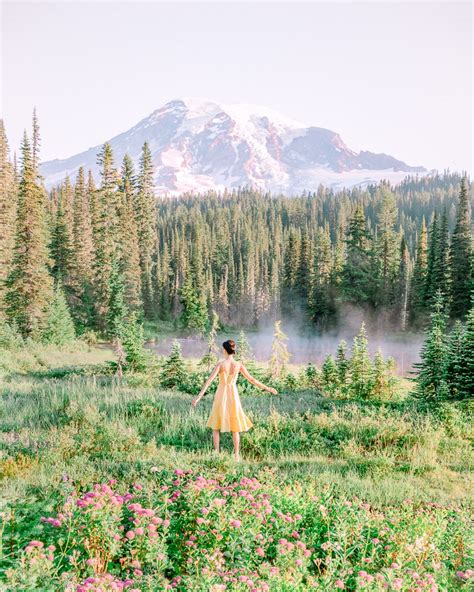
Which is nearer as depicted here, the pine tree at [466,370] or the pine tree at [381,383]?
the pine tree at [466,370]

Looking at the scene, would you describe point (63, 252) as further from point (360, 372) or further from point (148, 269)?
point (360, 372)

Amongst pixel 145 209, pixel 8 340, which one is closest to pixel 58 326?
pixel 8 340

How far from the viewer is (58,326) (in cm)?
3847

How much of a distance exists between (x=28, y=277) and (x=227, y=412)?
3300 cm

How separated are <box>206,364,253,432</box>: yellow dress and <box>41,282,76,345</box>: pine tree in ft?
100.0

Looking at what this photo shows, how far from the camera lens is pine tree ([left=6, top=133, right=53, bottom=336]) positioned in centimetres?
3638

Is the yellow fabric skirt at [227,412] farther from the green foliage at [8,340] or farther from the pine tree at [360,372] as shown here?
the green foliage at [8,340]

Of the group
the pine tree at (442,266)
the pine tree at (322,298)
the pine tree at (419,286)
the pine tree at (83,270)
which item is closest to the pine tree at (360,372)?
the pine tree at (442,266)

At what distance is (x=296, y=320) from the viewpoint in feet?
230

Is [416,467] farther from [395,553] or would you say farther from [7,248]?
[7,248]

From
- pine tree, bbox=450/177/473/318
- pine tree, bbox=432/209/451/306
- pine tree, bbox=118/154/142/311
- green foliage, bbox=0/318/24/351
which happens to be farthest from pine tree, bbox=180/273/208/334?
green foliage, bbox=0/318/24/351

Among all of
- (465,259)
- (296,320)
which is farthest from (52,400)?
(296,320)

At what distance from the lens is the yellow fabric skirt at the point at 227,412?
27.0ft

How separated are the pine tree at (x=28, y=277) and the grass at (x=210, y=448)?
25206 millimetres
